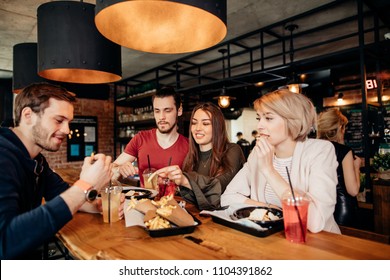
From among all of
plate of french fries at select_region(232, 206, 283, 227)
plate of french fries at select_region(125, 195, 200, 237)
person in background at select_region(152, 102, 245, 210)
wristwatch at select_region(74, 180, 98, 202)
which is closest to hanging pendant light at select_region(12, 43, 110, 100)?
person in background at select_region(152, 102, 245, 210)

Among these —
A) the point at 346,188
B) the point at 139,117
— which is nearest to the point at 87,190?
the point at 346,188

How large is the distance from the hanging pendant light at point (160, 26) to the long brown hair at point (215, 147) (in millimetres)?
683

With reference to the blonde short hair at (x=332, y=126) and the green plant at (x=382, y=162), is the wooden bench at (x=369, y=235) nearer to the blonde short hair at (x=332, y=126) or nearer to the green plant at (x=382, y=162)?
the blonde short hair at (x=332, y=126)

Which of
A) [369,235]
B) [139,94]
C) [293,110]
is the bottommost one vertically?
[369,235]

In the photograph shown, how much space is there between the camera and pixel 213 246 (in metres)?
1.01

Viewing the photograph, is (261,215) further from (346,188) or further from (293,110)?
(346,188)

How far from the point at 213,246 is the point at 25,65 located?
8.16 ft

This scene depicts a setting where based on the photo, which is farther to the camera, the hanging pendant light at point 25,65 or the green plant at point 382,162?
the green plant at point 382,162

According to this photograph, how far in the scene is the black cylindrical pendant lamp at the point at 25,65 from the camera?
2.50 m

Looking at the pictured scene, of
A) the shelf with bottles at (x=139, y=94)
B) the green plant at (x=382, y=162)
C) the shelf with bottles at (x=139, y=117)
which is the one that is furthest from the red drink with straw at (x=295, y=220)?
the shelf with bottles at (x=139, y=94)
